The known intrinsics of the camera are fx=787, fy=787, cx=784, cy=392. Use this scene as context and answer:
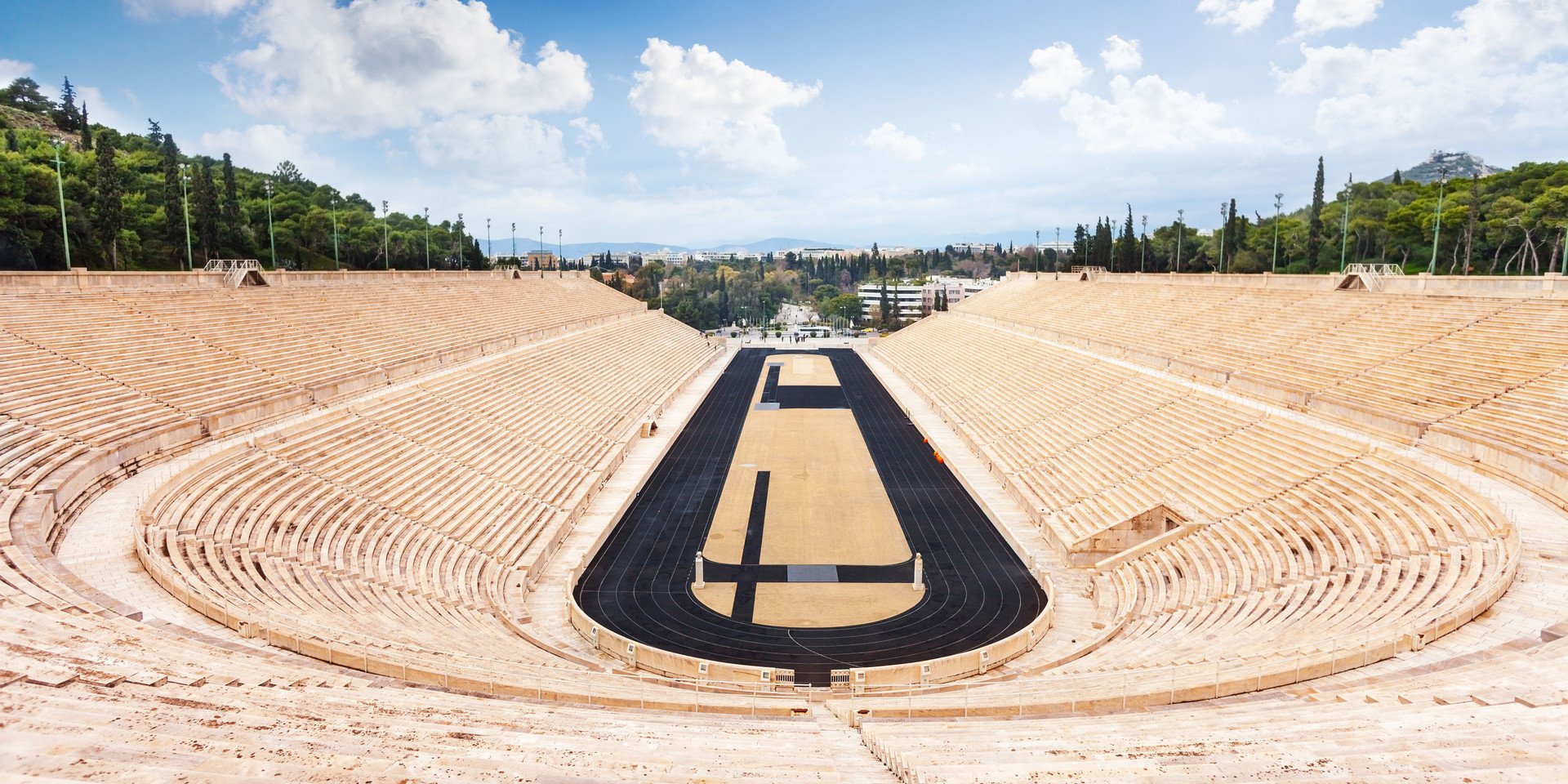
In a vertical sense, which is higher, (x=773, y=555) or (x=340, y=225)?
(x=340, y=225)

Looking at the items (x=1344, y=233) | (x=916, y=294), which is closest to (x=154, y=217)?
(x=1344, y=233)

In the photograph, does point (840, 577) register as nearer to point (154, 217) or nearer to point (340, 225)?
point (154, 217)

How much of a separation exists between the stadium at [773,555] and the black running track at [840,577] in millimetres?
128

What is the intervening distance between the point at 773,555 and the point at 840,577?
194 centimetres

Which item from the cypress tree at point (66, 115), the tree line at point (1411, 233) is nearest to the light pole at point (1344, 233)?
the tree line at point (1411, 233)

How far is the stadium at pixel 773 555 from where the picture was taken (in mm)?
6684

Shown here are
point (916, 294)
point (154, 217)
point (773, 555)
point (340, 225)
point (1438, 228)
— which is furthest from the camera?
point (916, 294)

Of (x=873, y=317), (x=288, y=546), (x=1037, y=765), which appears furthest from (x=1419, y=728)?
(x=873, y=317)

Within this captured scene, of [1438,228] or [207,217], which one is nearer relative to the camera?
[1438,228]

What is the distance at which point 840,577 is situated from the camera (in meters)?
17.1

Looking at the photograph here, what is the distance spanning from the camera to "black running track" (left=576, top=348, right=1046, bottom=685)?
13.9 meters

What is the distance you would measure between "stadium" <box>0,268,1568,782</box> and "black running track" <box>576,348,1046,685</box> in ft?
0.42

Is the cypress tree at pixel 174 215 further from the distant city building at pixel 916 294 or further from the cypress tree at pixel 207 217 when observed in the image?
the distant city building at pixel 916 294

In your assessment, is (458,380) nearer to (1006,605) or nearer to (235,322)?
(235,322)
